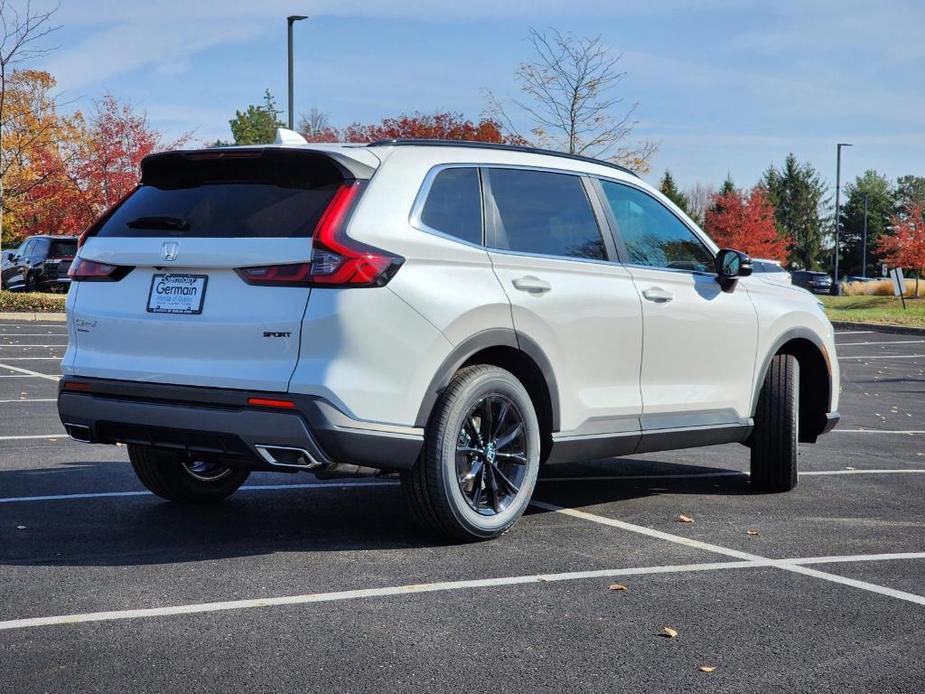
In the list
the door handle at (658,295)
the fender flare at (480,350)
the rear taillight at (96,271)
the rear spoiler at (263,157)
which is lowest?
the fender flare at (480,350)

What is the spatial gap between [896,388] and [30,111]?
30871 millimetres

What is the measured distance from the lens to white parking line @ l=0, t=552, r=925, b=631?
4551 mm

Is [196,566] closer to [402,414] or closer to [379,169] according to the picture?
[402,414]

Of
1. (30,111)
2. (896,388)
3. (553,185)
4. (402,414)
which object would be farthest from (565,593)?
(30,111)

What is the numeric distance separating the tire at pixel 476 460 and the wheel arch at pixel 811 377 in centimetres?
244

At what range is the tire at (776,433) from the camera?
773 centimetres

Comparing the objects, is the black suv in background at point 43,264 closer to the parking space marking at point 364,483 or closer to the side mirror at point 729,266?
the parking space marking at point 364,483

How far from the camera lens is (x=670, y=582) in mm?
5316

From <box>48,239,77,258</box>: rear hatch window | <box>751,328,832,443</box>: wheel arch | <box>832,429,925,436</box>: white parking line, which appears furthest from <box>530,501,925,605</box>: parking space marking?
<box>48,239,77,258</box>: rear hatch window

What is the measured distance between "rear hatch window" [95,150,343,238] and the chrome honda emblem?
6 cm

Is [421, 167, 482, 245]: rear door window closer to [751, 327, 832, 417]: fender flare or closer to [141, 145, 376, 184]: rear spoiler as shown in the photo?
[141, 145, 376, 184]: rear spoiler

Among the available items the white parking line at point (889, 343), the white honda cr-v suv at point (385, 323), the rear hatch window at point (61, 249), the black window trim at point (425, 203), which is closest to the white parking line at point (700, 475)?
the white honda cr-v suv at point (385, 323)

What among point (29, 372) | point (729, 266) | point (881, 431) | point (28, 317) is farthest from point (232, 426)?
point (28, 317)

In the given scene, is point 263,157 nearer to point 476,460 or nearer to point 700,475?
point 476,460
